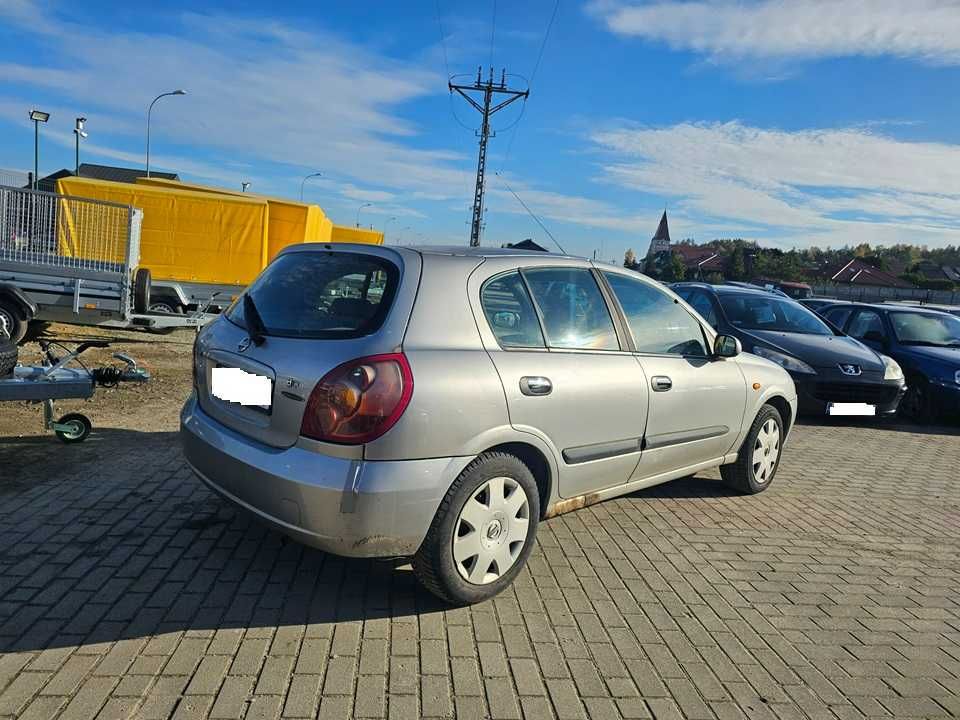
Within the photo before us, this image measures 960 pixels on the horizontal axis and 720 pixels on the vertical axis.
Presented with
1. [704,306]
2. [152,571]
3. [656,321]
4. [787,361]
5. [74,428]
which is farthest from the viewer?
[704,306]

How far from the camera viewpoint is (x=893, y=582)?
3.97 m

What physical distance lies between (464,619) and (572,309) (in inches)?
65.7

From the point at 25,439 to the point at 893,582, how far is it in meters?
6.13

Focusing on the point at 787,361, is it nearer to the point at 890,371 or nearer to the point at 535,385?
the point at 890,371

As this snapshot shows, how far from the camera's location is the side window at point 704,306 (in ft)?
30.4

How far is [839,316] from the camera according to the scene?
11500 mm

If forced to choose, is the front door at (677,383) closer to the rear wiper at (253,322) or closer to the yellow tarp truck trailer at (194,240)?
the rear wiper at (253,322)

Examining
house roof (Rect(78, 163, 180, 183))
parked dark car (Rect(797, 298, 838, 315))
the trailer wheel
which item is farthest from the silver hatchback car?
house roof (Rect(78, 163, 180, 183))

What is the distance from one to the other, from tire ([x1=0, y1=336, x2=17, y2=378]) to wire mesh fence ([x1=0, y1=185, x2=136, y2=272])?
525cm

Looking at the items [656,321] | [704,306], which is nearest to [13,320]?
[656,321]

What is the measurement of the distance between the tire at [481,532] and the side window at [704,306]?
6.51 metres

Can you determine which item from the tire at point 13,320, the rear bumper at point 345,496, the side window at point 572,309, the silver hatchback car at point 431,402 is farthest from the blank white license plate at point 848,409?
the tire at point 13,320

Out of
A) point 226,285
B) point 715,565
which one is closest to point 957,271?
Result: point 226,285

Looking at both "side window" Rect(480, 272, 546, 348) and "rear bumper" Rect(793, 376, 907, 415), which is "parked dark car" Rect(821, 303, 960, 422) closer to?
"rear bumper" Rect(793, 376, 907, 415)
